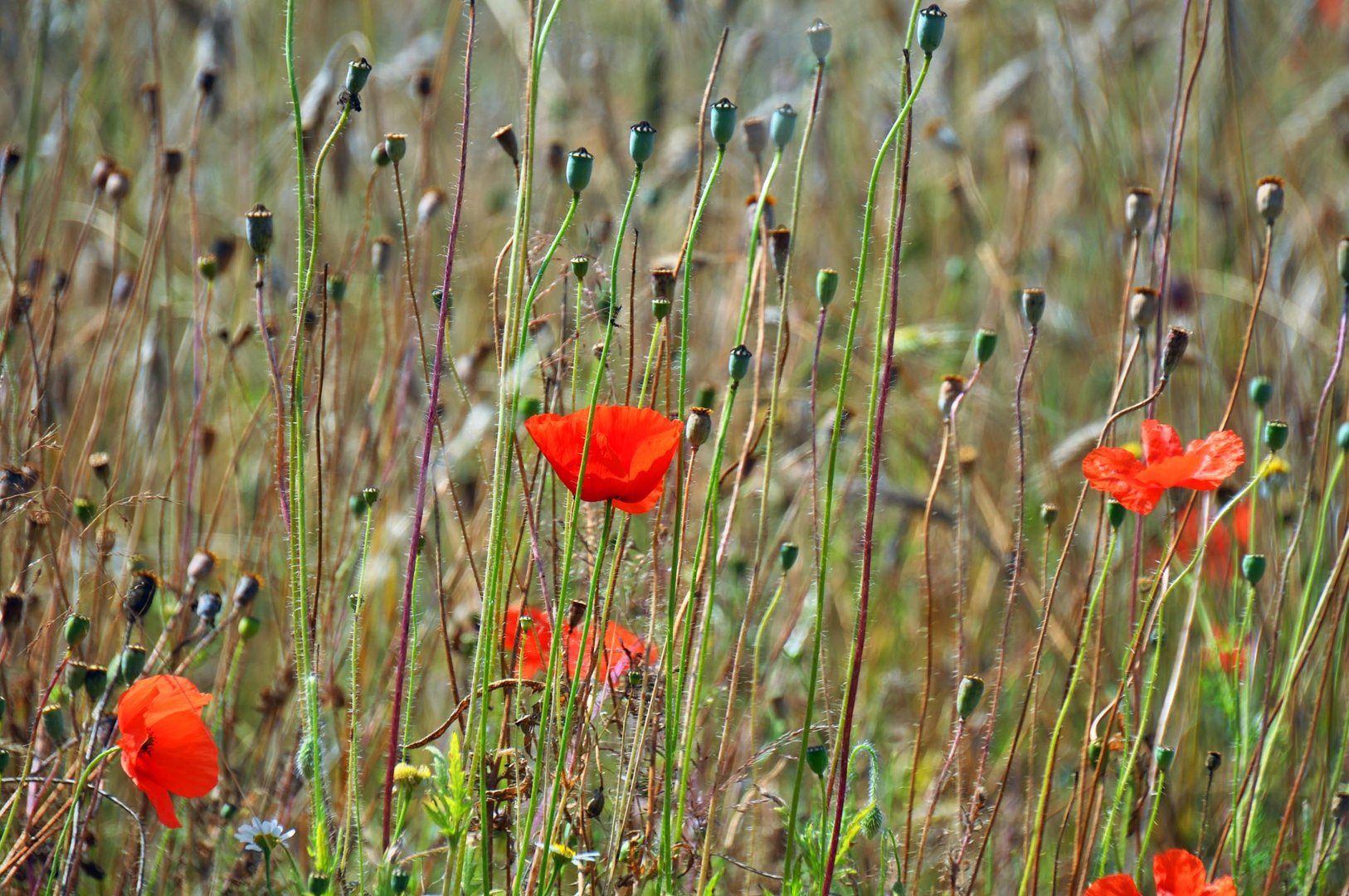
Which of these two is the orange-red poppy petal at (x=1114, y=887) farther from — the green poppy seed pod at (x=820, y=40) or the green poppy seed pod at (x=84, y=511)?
the green poppy seed pod at (x=84, y=511)

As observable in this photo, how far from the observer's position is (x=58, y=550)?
1.38 meters

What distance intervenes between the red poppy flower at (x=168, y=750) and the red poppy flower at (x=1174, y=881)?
76cm

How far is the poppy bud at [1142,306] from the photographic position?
1.27 metres

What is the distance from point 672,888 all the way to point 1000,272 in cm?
155

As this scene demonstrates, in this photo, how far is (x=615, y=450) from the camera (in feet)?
3.37

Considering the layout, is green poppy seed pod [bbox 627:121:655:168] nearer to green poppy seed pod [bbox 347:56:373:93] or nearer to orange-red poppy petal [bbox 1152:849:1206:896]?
green poppy seed pod [bbox 347:56:373:93]

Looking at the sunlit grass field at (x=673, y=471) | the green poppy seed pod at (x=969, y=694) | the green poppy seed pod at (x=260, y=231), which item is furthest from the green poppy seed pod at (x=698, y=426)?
the green poppy seed pod at (x=260, y=231)

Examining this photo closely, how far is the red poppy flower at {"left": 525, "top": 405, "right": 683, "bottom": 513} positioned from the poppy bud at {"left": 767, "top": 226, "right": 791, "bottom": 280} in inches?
10.2

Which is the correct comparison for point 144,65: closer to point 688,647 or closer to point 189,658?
point 189,658

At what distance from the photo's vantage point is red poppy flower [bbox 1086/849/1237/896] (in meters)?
1.10

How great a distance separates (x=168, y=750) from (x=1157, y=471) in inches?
33.9

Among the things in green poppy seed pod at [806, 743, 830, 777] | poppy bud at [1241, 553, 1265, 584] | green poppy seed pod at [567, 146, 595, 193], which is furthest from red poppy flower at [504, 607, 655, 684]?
poppy bud at [1241, 553, 1265, 584]

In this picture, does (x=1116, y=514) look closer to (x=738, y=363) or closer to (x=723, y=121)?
(x=738, y=363)

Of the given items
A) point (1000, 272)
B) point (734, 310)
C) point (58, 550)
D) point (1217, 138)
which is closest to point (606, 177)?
point (734, 310)
